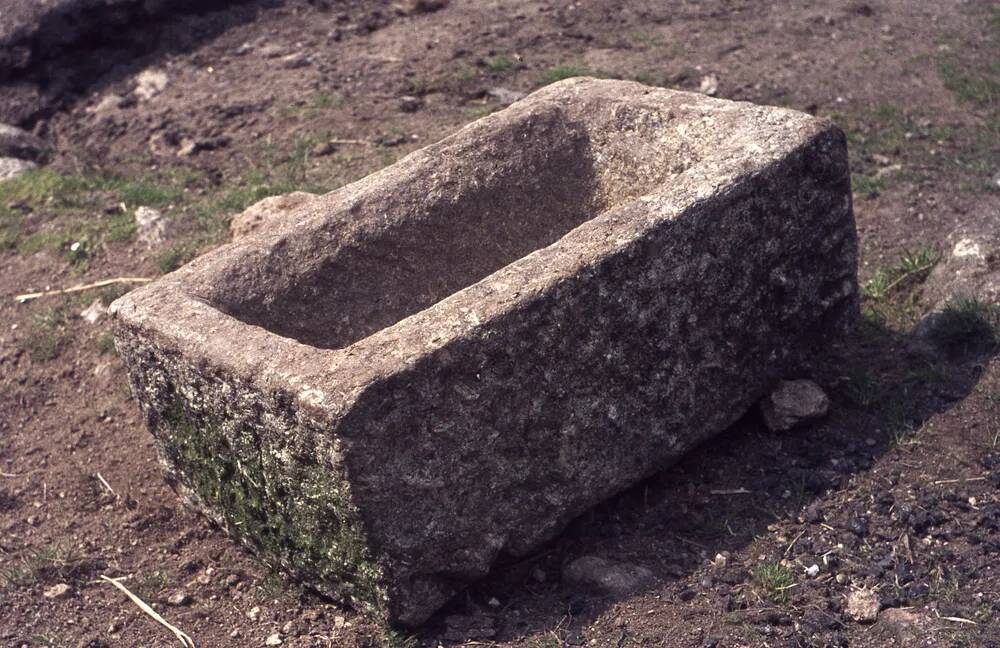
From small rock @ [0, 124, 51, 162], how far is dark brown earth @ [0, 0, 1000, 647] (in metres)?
0.12

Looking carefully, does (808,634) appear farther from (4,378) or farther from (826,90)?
(826,90)

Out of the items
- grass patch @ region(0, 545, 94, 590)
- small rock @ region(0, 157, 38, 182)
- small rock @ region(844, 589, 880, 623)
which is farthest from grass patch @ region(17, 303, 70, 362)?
small rock @ region(844, 589, 880, 623)

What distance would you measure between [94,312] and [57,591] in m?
1.63

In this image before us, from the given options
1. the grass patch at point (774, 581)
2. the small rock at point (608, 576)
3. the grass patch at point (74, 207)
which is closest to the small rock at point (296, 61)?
the grass patch at point (74, 207)

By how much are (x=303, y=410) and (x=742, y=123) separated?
70.5 inches

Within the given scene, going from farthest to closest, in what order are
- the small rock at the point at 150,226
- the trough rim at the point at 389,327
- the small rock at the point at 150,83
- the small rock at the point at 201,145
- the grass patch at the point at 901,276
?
the small rock at the point at 150,83 → the small rock at the point at 201,145 → the small rock at the point at 150,226 → the grass patch at the point at 901,276 → the trough rim at the point at 389,327

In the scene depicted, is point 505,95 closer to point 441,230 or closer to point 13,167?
point 441,230

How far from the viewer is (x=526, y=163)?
4.47m

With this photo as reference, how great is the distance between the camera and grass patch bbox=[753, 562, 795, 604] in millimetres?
3400

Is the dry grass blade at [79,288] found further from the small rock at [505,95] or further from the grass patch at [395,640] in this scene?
the grass patch at [395,640]

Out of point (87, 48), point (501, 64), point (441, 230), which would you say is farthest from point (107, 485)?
point (87, 48)

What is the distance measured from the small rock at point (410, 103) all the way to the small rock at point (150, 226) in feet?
4.44

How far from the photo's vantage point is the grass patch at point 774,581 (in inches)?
A: 134

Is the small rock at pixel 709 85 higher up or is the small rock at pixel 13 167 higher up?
the small rock at pixel 709 85
